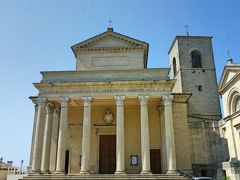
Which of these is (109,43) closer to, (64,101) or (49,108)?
(64,101)

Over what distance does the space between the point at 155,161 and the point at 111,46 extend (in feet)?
38.0

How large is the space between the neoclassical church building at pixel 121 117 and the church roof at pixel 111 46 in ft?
0.32

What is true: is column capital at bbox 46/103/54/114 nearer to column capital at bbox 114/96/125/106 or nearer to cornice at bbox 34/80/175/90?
cornice at bbox 34/80/175/90

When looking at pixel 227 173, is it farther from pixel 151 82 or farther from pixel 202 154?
pixel 151 82

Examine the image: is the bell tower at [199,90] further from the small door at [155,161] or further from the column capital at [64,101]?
the column capital at [64,101]

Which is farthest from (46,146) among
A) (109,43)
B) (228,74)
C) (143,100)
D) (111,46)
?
(228,74)

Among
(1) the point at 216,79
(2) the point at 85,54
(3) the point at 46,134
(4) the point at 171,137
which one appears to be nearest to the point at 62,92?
(3) the point at 46,134

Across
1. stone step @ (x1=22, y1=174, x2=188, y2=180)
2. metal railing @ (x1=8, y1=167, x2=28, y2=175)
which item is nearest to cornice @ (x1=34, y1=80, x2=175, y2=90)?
stone step @ (x1=22, y1=174, x2=188, y2=180)

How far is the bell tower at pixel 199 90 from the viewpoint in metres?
24.0

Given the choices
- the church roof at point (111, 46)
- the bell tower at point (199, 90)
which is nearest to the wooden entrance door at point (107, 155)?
the bell tower at point (199, 90)

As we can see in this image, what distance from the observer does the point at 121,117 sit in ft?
64.4

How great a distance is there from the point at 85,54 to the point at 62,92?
5.56 m

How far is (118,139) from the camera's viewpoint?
62.3 feet

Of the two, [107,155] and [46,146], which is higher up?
[46,146]
